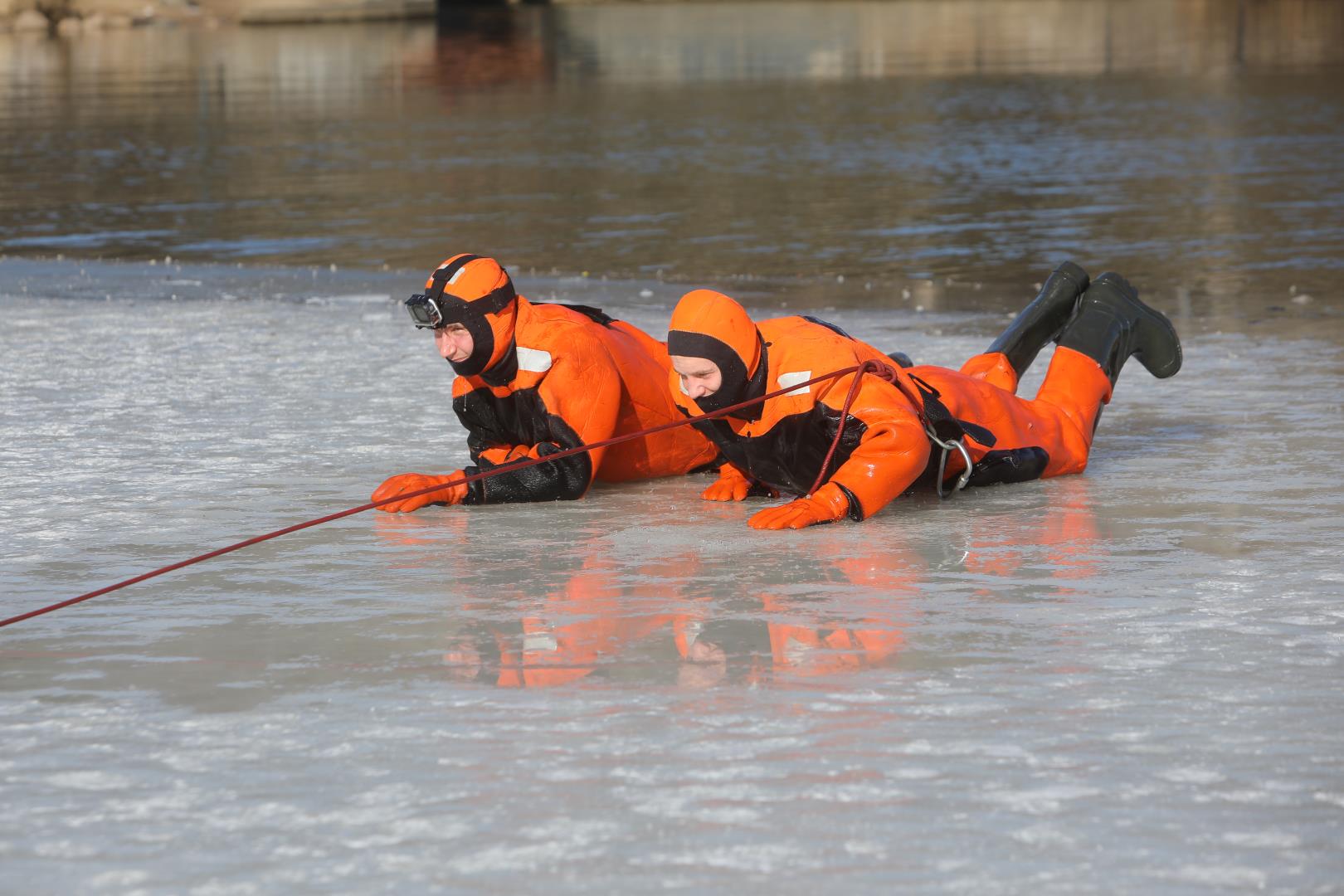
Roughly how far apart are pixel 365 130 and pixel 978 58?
14856mm

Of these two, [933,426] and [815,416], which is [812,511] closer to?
[815,416]

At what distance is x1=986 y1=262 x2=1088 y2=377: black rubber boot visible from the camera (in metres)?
5.70

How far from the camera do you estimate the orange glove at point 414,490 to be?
5.07m

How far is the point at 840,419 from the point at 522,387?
0.91 m

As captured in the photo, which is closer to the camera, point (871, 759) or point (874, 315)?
point (871, 759)

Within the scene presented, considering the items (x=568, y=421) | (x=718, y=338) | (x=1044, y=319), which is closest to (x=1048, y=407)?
(x=1044, y=319)

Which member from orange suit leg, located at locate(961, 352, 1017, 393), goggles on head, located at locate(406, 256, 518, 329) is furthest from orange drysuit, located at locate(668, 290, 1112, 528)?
goggles on head, located at locate(406, 256, 518, 329)

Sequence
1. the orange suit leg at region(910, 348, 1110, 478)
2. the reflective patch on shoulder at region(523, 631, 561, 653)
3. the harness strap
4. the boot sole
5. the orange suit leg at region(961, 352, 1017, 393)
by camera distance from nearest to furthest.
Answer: the reflective patch on shoulder at region(523, 631, 561, 653), the harness strap, the orange suit leg at region(910, 348, 1110, 478), the orange suit leg at region(961, 352, 1017, 393), the boot sole

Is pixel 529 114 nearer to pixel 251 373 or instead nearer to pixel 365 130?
pixel 365 130

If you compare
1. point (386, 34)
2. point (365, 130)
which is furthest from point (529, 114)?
point (386, 34)

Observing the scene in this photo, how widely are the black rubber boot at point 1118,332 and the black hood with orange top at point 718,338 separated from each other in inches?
57.4

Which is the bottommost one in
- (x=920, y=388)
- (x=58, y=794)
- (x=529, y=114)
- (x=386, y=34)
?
(x=58, y=794)

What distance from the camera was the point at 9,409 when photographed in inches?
255

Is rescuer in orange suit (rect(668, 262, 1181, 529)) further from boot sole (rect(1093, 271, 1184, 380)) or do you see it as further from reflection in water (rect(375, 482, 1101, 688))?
boot sole (rect(1093, 271, 1184, 380))
